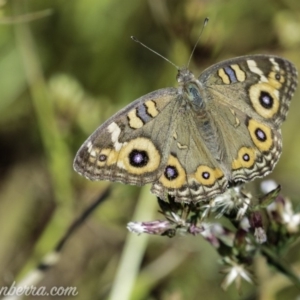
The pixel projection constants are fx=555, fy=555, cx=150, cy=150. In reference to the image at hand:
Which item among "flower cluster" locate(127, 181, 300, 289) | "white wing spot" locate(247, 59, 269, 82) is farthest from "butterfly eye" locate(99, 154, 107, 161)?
"white wing spot" locate(247, 59, 269, 82)

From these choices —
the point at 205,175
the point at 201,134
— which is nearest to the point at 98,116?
the point at 201,134

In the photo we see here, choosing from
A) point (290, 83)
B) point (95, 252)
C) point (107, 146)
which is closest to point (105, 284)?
point (95, 252)

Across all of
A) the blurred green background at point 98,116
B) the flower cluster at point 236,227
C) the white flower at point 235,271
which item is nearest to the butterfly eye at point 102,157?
the flower cluster at point 236,227

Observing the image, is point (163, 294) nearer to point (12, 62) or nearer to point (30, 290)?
point (30, 290)

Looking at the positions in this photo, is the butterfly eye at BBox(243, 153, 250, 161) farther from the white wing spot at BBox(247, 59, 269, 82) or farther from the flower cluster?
the white wing spot at BBox(247, 59, 269, 82)

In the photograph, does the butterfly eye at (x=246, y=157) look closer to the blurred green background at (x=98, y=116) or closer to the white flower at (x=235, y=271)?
the white flower at (x=235, y=271)
